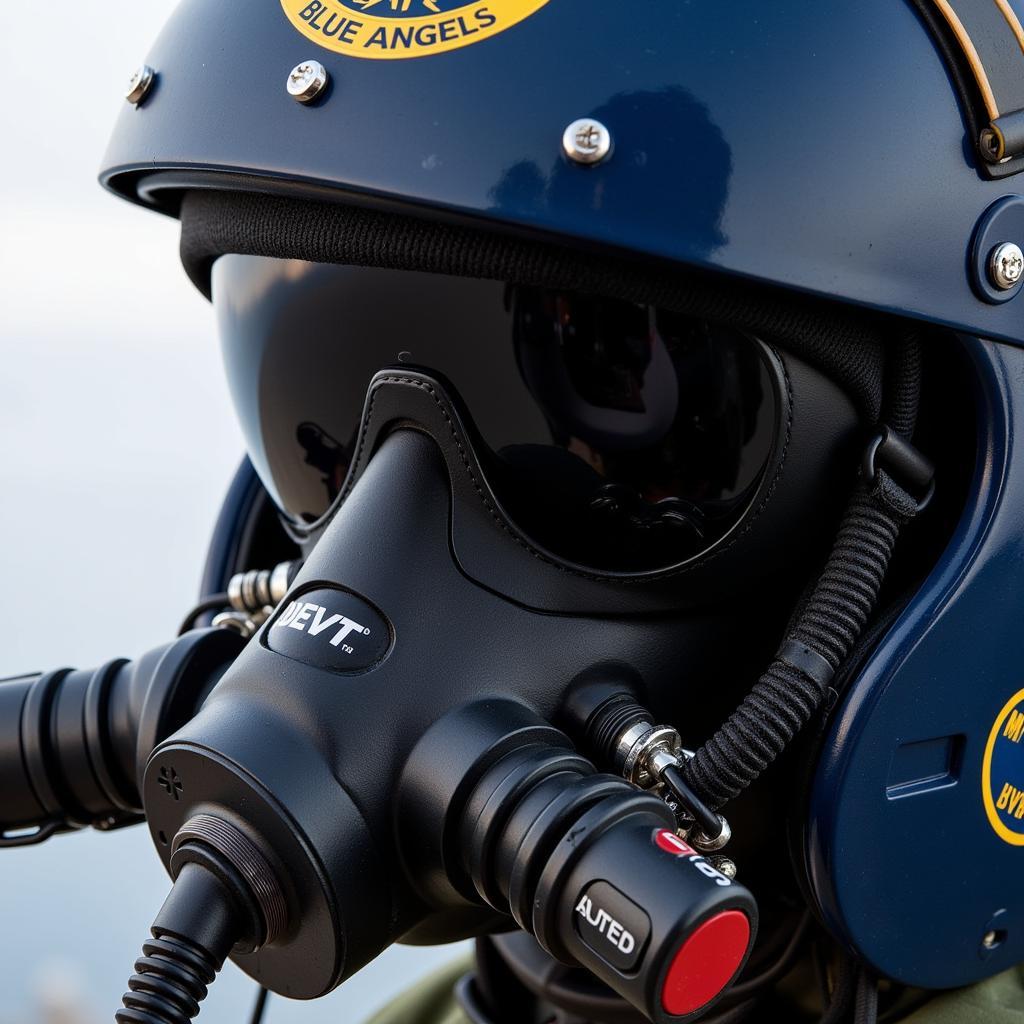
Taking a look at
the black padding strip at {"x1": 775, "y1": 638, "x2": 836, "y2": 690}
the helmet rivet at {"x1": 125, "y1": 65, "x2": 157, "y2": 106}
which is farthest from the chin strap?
the helmet rivet at {"x1": 125, "y1": 65, "x2": 157, "y2": 106}

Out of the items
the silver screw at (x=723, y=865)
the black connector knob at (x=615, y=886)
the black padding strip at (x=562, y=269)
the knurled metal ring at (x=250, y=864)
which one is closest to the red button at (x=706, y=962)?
the black connector knob at (x=615, y=886)

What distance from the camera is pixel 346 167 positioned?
724 mm

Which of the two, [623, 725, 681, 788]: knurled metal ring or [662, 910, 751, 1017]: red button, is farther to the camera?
[623, 725, 681, 788]: knurled metal ring

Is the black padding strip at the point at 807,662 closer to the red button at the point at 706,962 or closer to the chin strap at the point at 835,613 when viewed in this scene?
the chin strap at the point at 835,613

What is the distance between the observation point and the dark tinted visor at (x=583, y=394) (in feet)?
2.59

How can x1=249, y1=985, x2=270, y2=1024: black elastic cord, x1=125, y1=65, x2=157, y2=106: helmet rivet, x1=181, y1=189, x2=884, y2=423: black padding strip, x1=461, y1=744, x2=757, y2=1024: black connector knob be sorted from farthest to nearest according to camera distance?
x1=249, y1=985, x2=270, y2=1024: black elastic cord → x1=125, y1=65, x2=157, y2=106: helmet rivet → x1=181, y1=189, x2=884, y2=423: black padding strip → x1=461, y1=744, x2=757, y2=1024: black connector knob

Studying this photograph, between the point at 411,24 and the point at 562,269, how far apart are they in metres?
0.17

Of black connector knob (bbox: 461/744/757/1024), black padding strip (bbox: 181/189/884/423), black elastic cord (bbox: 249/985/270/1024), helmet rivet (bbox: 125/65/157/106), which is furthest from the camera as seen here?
black elastic cord (bbox: 249/985/270/1024)

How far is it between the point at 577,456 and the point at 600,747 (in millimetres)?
180

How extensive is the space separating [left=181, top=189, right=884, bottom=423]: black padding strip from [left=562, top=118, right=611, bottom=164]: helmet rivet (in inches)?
2.1

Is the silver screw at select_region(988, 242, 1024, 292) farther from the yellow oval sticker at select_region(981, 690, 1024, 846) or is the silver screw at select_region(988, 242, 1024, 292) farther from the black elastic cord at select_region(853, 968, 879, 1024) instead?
the black elastic cord at select_region(853, 968, 879, 1024)

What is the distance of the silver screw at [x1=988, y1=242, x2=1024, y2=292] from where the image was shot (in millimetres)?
799

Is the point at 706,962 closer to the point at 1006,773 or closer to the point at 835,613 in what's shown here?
the point at 835,613

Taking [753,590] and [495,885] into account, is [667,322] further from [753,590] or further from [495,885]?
[495,885]
